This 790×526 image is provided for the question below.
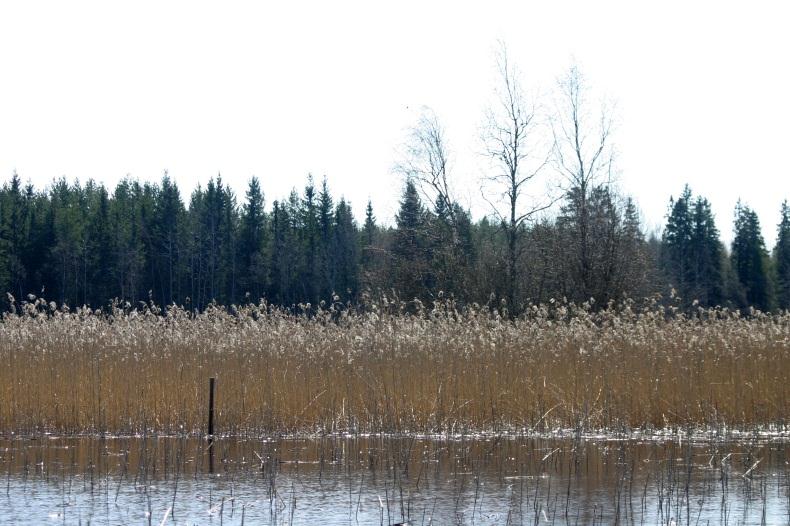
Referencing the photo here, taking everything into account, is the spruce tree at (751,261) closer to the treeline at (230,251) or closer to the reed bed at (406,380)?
the treeline at (230,251)

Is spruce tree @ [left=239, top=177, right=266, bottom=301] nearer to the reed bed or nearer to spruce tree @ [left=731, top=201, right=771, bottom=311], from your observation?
spruce tree @ [left=731, top=201, right=771, bottom=311]

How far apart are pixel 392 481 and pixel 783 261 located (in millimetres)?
67661

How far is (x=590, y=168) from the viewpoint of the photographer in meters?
26.4

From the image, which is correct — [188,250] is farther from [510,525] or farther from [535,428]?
[510,525]

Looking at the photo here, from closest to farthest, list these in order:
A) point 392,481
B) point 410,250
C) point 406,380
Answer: point 392,481, point 406,380, point 410,250

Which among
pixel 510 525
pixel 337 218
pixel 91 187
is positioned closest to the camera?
pixel 510 525

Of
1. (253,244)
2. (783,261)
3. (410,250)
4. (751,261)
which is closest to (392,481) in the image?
(410,250)

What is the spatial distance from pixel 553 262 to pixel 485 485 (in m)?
17.8

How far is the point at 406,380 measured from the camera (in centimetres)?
1312

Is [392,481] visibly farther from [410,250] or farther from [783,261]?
[783,261]

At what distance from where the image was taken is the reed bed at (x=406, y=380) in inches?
507

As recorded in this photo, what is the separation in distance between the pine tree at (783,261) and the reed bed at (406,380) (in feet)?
185

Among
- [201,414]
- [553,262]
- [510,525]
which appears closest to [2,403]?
[201,414]

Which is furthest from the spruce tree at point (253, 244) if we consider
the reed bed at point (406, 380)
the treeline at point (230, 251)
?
the reed bed at point (406, 380)
